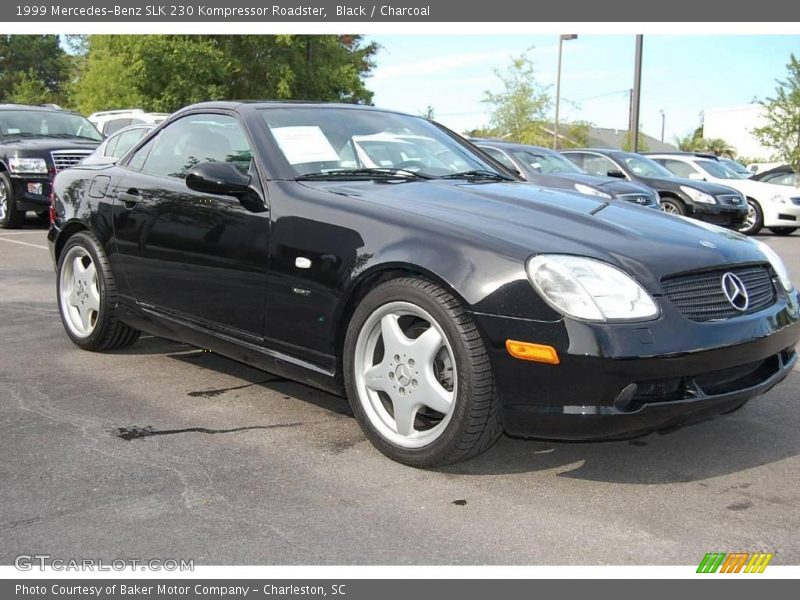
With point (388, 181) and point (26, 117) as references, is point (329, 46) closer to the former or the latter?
point (26, 117)

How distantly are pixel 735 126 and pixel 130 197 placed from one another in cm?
7070

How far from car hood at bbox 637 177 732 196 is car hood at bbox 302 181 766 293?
1082cm

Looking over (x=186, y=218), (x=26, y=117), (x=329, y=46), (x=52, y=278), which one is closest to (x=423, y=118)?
(x=186, y=218)

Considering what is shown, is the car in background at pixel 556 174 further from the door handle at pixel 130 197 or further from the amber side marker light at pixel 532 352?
the amber side marker light at pixel 532 352

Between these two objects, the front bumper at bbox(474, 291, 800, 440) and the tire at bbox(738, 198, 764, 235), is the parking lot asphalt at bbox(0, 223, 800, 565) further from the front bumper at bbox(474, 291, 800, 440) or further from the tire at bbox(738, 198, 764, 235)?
the tire at bbox(738, 198, 764, 235)

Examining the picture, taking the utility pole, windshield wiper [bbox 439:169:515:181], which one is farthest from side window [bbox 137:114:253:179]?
the utility pole

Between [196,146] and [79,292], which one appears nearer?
[196,146]

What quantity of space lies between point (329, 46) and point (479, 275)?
30724 millimetres

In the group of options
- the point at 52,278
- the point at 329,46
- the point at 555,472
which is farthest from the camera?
the point at 329,46

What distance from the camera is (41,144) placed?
13.4 meters

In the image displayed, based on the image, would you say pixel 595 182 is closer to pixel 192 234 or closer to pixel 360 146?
pixel 360 146

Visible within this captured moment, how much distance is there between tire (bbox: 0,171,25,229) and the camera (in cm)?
1309

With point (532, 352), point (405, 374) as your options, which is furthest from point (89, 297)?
point (532, 352)

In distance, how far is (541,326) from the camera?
130 inches
